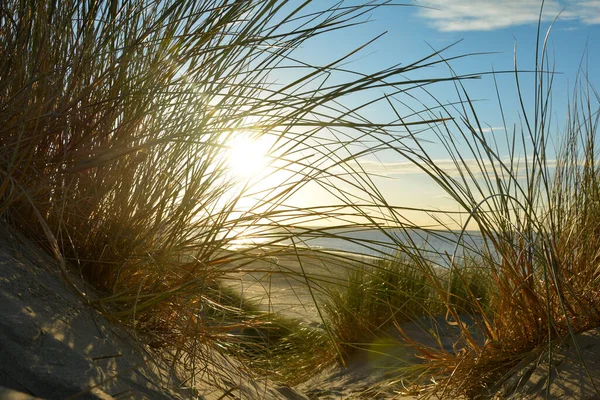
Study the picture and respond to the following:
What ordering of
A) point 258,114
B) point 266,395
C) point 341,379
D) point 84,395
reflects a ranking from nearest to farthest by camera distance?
1. point 84,395
2. point 258,114
3. point 266,395
4. point 341,379

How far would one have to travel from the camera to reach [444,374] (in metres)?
2.08

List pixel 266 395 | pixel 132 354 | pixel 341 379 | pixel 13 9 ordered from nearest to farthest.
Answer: pixel 132 354, pixel 13 9, pixel 266 395, pixel 341 379

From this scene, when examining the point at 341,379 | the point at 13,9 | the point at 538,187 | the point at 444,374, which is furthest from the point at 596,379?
the point at 13,9

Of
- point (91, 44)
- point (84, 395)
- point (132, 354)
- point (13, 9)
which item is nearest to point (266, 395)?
point (132, 354)

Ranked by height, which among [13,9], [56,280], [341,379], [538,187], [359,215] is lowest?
[341,379]

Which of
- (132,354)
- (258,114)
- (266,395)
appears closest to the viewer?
(132,354)

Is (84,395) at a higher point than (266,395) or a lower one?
higher

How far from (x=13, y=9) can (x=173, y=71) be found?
1.65 feet

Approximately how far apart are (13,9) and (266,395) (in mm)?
1333

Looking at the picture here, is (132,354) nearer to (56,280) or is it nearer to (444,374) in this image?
(56,280)

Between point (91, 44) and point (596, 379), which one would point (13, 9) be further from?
point (596, 379)

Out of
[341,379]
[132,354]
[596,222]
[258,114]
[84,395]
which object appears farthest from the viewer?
[341,379]

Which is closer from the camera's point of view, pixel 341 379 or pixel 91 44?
pixel 91 44

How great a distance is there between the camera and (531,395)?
168cm
